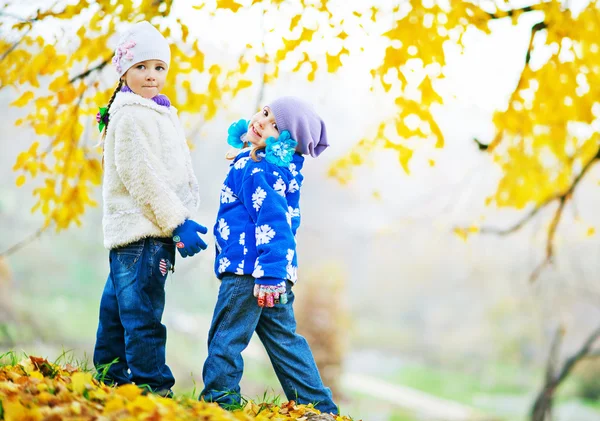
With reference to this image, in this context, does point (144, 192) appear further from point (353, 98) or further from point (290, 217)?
point (353, 98)

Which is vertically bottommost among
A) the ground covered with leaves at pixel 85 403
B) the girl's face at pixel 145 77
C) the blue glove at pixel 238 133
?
the ground covered with leaves at pixel 85 403

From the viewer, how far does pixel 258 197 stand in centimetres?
229

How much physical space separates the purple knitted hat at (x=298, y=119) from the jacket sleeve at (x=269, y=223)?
0.17 meters

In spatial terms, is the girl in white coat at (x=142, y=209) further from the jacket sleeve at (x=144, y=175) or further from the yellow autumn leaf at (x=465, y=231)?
the yellow autumn leaf at (x=465, y=231)

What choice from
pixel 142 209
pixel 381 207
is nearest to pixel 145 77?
pixel 142 209

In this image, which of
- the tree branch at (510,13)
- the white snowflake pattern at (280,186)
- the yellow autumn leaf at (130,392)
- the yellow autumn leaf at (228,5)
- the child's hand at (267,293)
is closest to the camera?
the yellow autumn leaf at (130,392)

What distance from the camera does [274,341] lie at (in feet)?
7.82

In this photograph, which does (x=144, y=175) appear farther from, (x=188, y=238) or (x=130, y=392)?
(x=130, y=392)

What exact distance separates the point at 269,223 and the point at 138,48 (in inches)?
30.8

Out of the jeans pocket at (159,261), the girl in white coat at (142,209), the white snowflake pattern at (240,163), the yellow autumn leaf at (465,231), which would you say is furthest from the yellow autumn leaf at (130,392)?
the yellow autumn leaf at (465,231)

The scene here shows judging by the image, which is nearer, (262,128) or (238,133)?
(262,128)

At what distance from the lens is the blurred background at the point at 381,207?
11.4ft

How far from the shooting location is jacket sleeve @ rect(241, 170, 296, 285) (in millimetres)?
2229

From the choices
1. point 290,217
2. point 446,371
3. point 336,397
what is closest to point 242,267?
point 290,217
